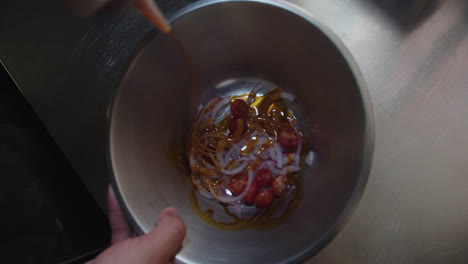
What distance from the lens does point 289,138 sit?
104 cm

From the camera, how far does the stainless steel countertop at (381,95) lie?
927mm

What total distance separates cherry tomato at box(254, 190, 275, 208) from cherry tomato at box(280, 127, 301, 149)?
0.63 ft

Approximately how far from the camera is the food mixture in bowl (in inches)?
39.8

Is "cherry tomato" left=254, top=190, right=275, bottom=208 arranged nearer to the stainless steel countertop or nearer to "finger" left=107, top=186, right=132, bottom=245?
the stainless steel countertop

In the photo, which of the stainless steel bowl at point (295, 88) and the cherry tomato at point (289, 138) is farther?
the cherry tomato at point (289, 138)

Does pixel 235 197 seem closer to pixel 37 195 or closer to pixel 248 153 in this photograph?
pixel 248 153

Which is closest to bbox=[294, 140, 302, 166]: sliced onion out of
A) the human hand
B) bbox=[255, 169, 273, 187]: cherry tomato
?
bbox=[255, 169, 273, 187]: cherry tomato

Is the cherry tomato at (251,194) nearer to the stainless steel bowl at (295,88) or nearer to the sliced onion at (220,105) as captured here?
the stainless steel bowl at (295,88)

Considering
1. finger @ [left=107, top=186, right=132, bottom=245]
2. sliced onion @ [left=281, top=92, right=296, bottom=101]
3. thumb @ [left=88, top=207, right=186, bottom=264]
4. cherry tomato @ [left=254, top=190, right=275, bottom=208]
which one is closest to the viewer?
thumb @ [left=88, top=207, right=186, bottom=264]

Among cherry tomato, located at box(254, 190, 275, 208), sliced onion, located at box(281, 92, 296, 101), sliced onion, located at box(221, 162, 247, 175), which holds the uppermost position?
sliced onion, located at box(281, 92, 296, 101)

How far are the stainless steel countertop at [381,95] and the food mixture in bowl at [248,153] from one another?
0.84 feet

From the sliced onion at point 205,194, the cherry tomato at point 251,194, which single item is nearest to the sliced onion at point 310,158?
the cherry tomato at point 251,194

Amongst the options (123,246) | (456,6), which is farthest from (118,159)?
(456,6)

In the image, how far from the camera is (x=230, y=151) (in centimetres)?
111
